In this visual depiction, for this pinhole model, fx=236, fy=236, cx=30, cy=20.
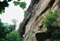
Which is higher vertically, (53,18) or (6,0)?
(6,0)

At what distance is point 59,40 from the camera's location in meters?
9.52

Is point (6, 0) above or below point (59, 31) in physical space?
above

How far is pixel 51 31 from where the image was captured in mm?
10172

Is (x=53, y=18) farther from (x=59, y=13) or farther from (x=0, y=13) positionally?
(x=0, y=13)

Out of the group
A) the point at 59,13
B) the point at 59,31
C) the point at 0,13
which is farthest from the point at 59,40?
the point at 0,13

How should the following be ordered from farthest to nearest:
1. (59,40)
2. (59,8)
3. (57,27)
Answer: (59,8) → (57,27) → (59,40)

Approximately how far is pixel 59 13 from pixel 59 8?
60 centimetres

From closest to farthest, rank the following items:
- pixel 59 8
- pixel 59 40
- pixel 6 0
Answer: pixel 6 0 < pixel 59 40 < pixel 59 8

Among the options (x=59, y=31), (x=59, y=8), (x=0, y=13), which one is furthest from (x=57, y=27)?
(x=0, y=13)

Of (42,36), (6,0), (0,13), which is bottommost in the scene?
(42,36)

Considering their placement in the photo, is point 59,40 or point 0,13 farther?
point 59,40

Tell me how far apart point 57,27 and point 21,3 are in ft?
22.6

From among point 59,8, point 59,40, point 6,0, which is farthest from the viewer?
point 59,8

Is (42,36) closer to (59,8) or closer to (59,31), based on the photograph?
(59,31)
